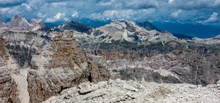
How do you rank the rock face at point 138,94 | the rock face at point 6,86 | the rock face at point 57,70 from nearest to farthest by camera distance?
the rock face at point 138,94, the rock face at point 6,86, the rock face at point 57,70

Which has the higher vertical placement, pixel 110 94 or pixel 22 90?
pixel 110 94

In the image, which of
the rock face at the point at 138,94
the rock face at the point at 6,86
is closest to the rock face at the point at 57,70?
the rock face at the point at 6,86

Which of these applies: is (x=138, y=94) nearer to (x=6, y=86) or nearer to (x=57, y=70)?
(x=6, y=86)

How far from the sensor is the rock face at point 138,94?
37.0 meters

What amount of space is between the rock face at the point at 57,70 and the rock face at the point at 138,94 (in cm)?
978

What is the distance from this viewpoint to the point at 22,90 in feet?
227

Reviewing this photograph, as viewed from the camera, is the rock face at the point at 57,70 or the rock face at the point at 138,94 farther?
the rock face at the point at 57,70

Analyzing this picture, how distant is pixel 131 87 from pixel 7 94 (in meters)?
15.5

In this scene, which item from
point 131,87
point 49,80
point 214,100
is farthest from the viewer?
point 49,80

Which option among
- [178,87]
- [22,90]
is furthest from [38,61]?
[178,87]

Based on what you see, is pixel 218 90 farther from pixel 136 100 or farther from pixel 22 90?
pixel 22 90

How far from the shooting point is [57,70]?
53.6 m

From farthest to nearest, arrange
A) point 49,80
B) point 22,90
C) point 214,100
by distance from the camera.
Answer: point 22,90 < point 49,80 < point 214,100

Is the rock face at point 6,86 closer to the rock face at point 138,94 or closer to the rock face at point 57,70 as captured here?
the rock face at point 57,70
